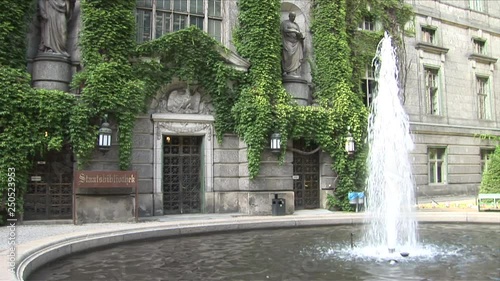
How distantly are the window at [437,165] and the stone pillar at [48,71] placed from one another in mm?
19256

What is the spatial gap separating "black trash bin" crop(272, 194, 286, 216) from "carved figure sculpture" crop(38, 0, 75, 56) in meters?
9.64

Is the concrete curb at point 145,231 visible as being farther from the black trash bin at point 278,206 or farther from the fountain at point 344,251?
the black trash bin at point 278,206

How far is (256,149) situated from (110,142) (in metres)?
5.69

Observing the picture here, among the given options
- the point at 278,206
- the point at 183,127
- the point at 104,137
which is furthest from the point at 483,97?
the point at 104,137

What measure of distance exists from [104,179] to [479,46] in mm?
24504

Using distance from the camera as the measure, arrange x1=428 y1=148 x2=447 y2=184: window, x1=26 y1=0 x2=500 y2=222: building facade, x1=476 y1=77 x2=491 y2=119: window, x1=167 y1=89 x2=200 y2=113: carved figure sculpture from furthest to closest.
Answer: x1=476 y1=77 x2=491 y2=119: window → x1=428 y1=148 x2=447 y2=184: window → x1=167 y1=89 x2=200 y2=113: carved figure sculpture → x1=26 y1=0 x2=500 y2=222: building facade

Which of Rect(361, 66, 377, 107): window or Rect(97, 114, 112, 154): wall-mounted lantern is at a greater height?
Rect(361, 66, 377, 107): window

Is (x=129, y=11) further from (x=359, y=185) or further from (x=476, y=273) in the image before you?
(x=476, y=273)

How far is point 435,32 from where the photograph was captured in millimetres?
26906

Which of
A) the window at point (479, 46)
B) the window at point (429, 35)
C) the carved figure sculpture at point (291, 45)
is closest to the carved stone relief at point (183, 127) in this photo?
the carved figure sculpture at point (291, 45)

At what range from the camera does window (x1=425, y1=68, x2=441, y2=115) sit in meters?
26.3

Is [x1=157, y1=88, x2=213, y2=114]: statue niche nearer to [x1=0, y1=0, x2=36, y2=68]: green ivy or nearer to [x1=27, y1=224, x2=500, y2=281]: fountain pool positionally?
[x1=0, y1=0, x2=36, y2=68]: green ivy

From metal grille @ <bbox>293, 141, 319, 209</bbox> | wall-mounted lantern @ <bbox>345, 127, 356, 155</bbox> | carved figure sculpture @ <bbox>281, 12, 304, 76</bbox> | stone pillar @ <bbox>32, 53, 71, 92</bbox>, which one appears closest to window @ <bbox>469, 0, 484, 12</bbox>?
carved figure sculpture @ <bbox>281, 12, 304, 76</bbox>

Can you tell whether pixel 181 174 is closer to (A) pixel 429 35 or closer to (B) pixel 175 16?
(B) pixel 175 16
